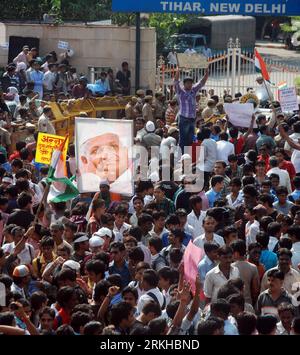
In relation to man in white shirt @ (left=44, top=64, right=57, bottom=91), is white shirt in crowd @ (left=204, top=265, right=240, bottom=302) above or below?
above

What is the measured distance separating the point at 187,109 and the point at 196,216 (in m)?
5.70

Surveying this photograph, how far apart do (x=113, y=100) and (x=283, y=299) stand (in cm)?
1385

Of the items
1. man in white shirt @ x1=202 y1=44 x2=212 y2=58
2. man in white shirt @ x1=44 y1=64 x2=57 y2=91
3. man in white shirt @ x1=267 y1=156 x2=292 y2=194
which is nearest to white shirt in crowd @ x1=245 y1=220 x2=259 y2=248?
man in white shirt @ x1=267 y1=156 x2=292 y2=194

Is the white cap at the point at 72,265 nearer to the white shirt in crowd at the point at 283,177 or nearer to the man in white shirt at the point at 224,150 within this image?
the white shirt in crowd at the point at 283,177

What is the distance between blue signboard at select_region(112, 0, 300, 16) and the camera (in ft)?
77.1

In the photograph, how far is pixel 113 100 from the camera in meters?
23.8

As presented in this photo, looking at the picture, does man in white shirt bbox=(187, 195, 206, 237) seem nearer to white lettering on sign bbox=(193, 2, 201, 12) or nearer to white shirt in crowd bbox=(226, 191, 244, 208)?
white shirt in crowd bbox=(226, 191, 244, 208)

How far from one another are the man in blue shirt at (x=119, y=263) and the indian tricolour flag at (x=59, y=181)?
1.80 m

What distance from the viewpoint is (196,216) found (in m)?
13.1

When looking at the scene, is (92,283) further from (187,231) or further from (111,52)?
(111,52)

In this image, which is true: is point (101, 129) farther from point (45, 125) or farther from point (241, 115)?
point (45, 125)

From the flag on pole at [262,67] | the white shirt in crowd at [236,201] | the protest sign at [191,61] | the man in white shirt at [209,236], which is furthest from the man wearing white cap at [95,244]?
the protest sign at [191,61]

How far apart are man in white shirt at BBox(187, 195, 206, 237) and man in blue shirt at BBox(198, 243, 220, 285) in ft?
5.55
